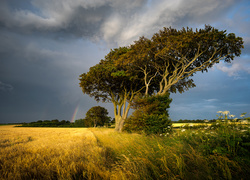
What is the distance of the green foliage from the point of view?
10.9 meters

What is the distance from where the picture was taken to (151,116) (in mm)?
11156

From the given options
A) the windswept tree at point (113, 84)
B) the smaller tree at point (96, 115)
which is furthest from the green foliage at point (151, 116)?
the smaller tree at point (96, 115)

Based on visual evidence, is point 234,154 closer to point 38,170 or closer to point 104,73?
point 38,170

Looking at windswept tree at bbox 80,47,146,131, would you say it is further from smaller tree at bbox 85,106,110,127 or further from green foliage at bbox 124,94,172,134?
smaller tree at bbox 85,106,110,127

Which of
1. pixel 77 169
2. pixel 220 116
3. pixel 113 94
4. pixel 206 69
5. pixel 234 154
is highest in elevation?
pixel 206 69

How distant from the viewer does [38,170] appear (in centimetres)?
343

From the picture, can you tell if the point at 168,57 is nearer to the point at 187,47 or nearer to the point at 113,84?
the point at 187,47

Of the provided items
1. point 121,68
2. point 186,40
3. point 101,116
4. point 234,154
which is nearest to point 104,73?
point 121,68

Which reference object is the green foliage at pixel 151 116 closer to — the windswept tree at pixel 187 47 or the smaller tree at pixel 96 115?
the windswept tree at pixel 187 47

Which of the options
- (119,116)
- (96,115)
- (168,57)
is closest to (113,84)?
(119,116)

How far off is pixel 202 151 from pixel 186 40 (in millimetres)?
13198

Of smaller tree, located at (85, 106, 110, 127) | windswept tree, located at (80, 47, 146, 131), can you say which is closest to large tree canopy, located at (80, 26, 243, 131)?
windswept tree, located at (80, 47, 146, 131)

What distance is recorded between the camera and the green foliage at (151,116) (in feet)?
35.6

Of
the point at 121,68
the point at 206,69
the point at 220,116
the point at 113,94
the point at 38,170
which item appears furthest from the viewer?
the point at 113,94
